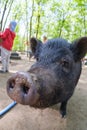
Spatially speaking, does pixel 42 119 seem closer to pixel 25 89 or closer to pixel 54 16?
pixel 25 89

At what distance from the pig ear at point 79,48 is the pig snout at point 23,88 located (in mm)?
1516

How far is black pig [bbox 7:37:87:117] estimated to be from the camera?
2.49m

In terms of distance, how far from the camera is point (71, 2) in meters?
20.6

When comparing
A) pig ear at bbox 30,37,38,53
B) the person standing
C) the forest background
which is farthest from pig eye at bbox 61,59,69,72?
the forest background

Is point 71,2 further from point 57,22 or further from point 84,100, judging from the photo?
point 84,100

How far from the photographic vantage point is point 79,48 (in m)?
3.85

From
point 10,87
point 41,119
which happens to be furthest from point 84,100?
point 10,87

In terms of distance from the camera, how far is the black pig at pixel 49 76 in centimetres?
249

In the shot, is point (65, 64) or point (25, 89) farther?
point (65, 64)

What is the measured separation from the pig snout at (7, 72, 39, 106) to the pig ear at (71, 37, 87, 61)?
152 centimetres

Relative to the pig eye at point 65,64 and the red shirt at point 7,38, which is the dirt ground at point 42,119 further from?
the red shirt at point 7,38

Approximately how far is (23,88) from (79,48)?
5.47ft

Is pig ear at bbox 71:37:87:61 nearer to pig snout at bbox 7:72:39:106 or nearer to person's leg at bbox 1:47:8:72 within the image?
pig snout at bbox 7:72:39:106

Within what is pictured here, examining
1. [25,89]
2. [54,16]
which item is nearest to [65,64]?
[25,89]
